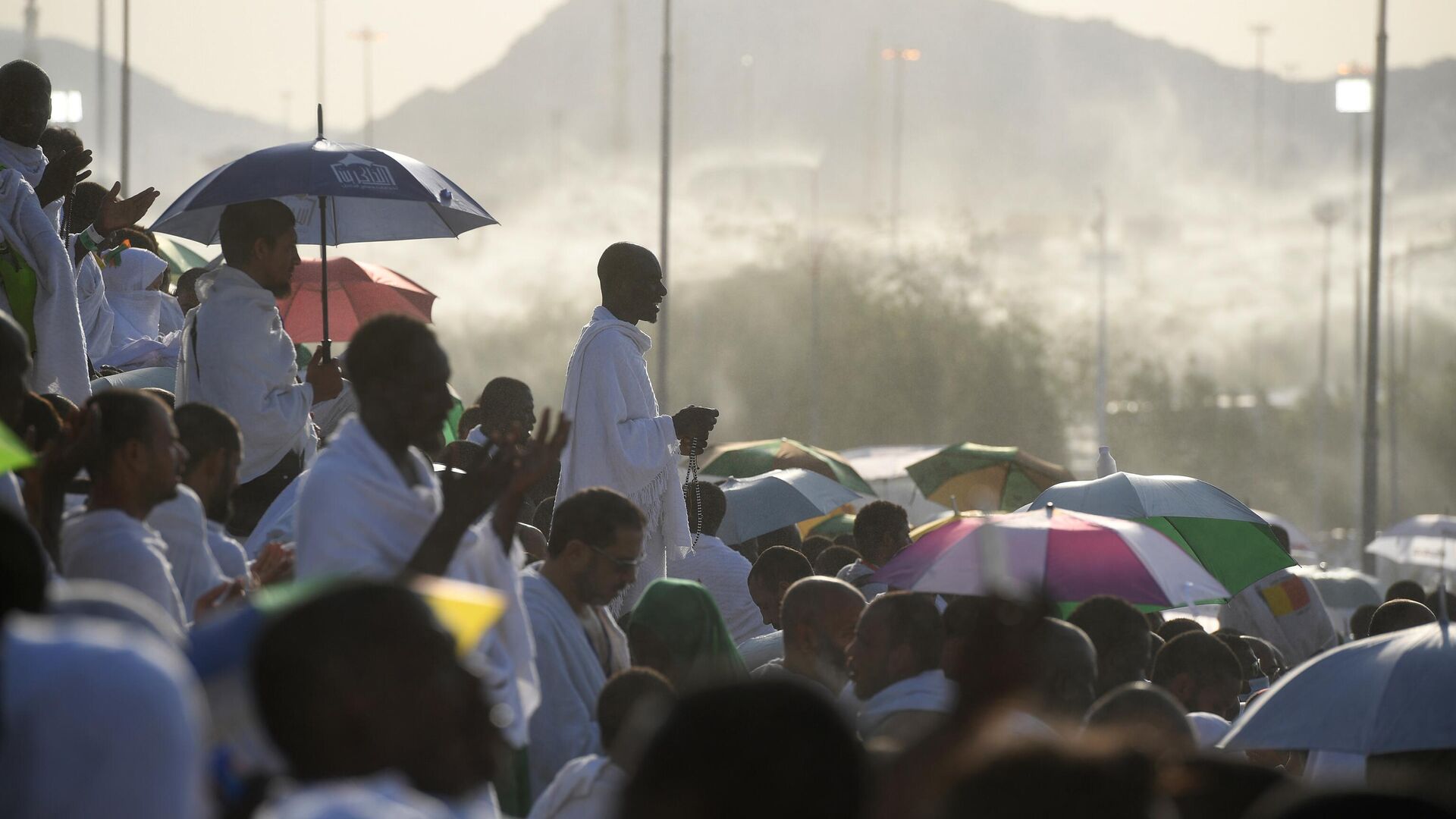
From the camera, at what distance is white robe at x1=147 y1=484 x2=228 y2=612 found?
211 inches

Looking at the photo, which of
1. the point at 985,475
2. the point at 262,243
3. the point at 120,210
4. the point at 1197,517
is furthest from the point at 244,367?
the point at 985,475

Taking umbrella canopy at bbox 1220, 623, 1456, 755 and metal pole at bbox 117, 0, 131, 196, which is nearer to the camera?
umbrella canopy at bbox 1220, 623, 1456, 755

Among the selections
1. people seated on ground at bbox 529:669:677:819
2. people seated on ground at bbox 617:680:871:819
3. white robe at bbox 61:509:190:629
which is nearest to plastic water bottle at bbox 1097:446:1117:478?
people seated on ground at bbox 529:669:677:819

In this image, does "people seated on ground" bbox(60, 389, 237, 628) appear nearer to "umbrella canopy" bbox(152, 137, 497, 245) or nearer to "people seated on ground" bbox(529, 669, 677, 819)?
"people seated on ground" bbox(529, 669, 677, 819)

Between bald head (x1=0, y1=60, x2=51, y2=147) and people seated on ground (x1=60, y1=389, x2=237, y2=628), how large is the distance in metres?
3.34

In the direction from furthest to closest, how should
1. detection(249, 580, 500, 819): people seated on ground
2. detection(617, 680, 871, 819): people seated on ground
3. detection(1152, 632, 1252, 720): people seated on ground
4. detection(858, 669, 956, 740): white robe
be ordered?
detection(1152, 632, 1252, 720): people seated on ground → detection(858, 669, 956, 740): white robe → detection(249, 580, 500, 819): people seated on ground → detection(617, 680, 871, 819): people seated on ground

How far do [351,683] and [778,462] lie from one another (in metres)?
13.0

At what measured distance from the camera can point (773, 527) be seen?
1280 cm

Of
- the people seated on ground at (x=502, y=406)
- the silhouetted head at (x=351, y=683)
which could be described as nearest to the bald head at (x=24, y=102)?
the people seated on ground at (x=502, y=406)

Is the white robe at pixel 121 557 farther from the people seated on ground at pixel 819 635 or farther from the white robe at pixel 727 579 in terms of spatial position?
the white robe at pixel 727 579

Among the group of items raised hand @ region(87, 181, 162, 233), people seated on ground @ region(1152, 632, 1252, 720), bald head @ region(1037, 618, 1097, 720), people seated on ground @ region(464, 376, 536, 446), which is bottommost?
people seated on ground @ region(1152, 632, 1252, 720)

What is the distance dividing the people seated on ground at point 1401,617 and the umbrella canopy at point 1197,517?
1.71 feet

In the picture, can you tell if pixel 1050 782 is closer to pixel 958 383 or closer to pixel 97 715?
pixel 97 715

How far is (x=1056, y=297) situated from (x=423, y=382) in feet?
336
